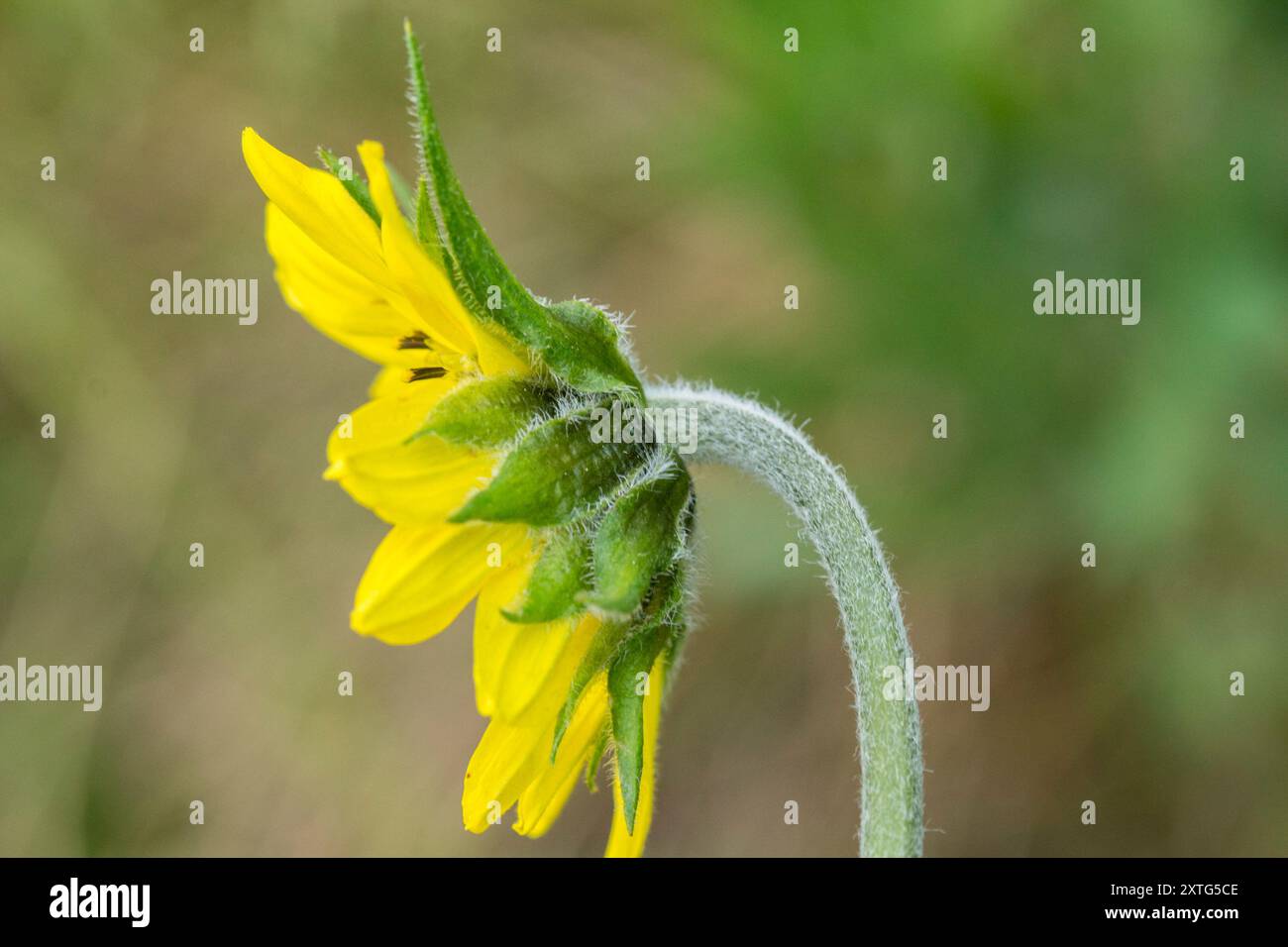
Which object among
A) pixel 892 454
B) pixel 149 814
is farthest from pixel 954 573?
pixel 149 814

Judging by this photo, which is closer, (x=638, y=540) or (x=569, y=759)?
(x=638, y=540)

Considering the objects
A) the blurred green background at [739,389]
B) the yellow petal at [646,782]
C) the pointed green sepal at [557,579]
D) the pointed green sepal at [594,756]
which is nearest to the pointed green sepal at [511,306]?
the pointed green sepal at [557,579]

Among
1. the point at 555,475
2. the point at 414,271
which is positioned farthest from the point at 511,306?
the point at 555,475

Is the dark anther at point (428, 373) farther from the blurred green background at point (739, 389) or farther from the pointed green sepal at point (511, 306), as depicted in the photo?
the blurred green background at point (739, 389)

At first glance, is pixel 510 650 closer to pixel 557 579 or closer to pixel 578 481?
pixel 557 579

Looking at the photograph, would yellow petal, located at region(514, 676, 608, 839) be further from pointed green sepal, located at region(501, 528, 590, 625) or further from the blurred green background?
the blurred green background

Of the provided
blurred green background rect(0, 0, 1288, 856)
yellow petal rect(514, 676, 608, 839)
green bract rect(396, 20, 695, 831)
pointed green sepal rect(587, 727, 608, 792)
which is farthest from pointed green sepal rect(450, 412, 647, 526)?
blurred green background rect(0, 0, 1288, 856)

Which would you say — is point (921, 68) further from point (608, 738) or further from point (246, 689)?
point (246, 689)

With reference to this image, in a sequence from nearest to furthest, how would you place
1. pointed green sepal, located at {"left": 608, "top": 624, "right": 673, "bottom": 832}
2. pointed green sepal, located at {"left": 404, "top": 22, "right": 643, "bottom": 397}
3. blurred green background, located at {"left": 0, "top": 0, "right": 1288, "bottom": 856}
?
pointed green sepal, located at {"left": 404, "top": 22, "right": 643, "bottom": 397} → pointed green sepal, located at {"left": 608, "top": 624, "right": 673, "bottom": 832} → blurred green background, located at {"left": 0, "top": 0, "right": 1288, "bottom": 856}
